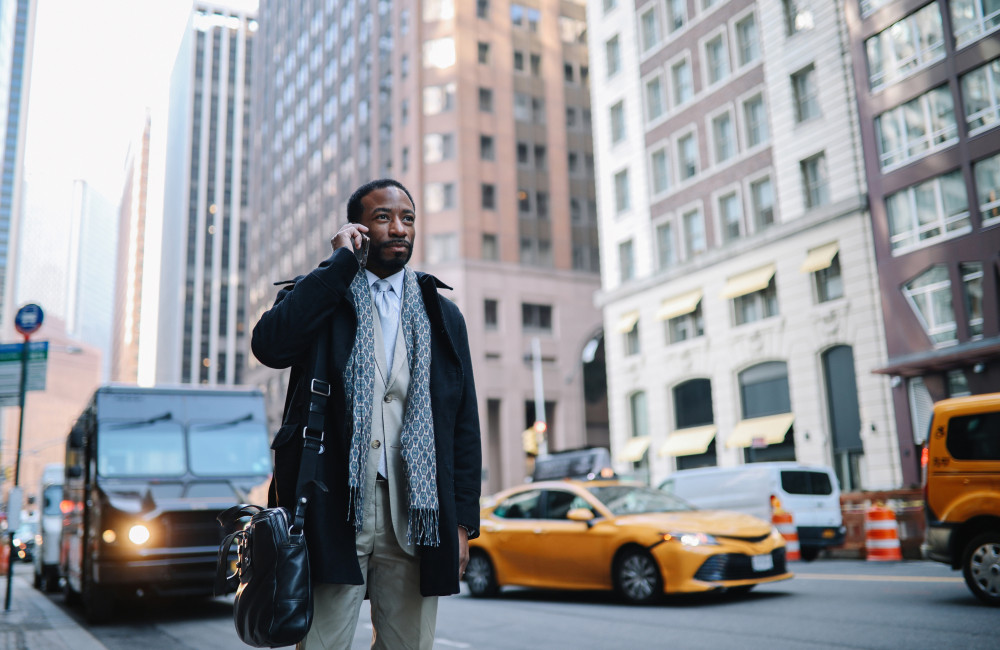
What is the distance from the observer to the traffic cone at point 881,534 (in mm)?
14444

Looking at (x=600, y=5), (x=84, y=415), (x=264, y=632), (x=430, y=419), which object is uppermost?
Answer: (x=600, y=5)

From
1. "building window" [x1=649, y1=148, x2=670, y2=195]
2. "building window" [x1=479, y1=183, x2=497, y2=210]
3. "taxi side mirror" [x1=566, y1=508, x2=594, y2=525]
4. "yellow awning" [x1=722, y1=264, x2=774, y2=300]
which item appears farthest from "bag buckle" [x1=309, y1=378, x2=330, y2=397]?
"building window" [x1=479, y1=183, x2=497, y2=210]

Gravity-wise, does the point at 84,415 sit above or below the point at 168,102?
below

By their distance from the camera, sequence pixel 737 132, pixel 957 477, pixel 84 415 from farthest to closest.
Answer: pixel 737 132, pixel 84 415, pixel 957 477

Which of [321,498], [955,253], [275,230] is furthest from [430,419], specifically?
[275,230]

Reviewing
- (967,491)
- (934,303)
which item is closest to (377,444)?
(967,491)

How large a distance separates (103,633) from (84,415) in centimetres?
347

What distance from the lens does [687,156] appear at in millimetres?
35188

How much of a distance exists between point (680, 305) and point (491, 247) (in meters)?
18.9

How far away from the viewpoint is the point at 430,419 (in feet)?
9.70

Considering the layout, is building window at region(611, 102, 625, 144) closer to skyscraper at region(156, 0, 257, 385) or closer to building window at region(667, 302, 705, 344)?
building window at region(667, 302, 705, 344)

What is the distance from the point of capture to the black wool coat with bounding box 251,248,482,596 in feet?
9.05

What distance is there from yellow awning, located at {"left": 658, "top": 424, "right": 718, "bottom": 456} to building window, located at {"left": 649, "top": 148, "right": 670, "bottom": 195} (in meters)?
9.47

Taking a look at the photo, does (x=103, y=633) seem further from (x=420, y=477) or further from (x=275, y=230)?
(x=275, y=230)
